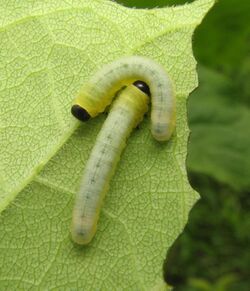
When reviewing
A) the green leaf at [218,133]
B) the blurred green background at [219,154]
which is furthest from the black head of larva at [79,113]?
the green leaf at [218,133]

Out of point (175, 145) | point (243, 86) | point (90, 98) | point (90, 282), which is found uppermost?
point (90, 98)

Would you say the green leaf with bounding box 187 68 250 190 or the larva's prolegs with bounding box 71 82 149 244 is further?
the green leaf with bounding box 187 68 250 190

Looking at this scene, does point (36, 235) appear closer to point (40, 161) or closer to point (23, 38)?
point (40, 161)

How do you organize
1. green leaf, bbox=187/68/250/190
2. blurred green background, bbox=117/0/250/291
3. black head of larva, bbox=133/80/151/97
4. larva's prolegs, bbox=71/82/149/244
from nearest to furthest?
larva's prolegs, bbox=71/82/149/244, black head of larva, bbox=133/80/151/97, blurred green background, bbox=117/0/250/291, green leaf, bbox=187/68/250/190

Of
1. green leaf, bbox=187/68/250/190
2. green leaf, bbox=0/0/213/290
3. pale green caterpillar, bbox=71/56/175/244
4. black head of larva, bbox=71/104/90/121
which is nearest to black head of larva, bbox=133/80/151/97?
pale green caterpillar, bbox=71/56/175/244

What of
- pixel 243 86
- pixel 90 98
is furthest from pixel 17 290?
pixel 243 86

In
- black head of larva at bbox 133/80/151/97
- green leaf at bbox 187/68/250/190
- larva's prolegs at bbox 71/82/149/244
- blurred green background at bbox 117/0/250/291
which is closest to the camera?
larva's prolegs at bbox 71/82/149/244

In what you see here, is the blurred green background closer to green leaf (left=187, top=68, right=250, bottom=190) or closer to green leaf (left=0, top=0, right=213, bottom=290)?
green leaf (left=187, top=68, right=250, bottom=190)
